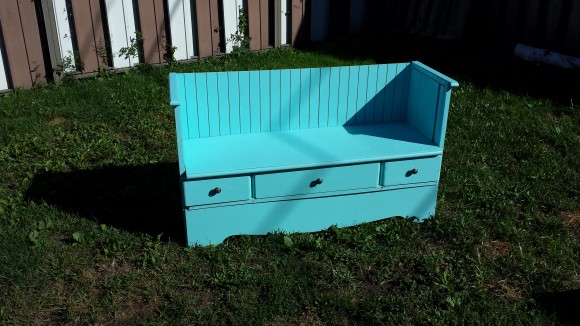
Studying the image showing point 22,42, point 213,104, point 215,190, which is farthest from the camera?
point 22,42

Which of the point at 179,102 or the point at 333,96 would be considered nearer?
the point at 179,102

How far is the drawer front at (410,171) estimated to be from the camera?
3723 millimetres

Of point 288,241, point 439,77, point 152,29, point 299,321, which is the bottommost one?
point 299,321

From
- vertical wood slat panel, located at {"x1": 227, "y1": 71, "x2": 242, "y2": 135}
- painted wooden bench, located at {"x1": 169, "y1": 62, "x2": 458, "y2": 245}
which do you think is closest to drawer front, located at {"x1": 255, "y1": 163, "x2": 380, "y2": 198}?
painted wooden bench, located at {"x1": 169, "y1": 62, "x2": 458, "y2": 245}

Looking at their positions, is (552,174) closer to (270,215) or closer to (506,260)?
(506,260)

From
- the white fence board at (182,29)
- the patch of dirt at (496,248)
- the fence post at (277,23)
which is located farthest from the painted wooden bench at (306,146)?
the fence post at (277,23)

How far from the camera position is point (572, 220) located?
4.04 m

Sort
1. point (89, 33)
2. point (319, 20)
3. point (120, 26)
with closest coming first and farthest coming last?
point (89, 33)
point (120, 26)
point (319, 20)

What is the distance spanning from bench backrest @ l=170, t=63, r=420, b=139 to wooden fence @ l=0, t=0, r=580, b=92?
294 cm

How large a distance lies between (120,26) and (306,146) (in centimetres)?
355

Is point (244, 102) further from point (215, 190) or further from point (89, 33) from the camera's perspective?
point (89, 33)

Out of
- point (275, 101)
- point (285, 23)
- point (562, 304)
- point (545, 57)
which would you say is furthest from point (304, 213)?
point (285, 23)

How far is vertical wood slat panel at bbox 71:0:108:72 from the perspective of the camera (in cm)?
617

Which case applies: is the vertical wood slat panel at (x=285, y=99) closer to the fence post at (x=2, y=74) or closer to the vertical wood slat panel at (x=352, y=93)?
the vertical wood slat panel at (x=352, y=93)
